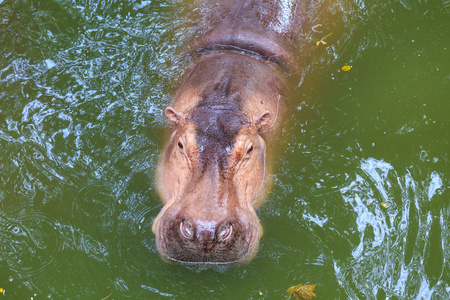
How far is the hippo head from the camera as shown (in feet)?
16.3

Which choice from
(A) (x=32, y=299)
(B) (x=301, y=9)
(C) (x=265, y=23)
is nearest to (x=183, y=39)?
(C) (x=265, y=23)

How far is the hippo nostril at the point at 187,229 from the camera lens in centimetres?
487

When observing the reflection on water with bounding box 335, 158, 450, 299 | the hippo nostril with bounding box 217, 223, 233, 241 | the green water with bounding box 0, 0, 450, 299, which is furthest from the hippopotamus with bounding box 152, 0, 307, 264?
the reflection on water with bounding box 335, 158, 450, 299

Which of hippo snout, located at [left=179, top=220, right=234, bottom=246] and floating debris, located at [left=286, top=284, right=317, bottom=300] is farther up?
hippo snout, located at [left=179, top=220, right=234, bottom=246]

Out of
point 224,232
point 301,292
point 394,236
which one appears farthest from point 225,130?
point 394,236

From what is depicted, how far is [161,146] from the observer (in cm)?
675

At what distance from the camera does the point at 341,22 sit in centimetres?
817

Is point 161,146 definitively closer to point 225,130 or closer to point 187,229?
point 225,130

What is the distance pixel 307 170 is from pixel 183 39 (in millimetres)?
2597

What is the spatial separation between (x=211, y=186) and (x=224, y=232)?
0.51 metres

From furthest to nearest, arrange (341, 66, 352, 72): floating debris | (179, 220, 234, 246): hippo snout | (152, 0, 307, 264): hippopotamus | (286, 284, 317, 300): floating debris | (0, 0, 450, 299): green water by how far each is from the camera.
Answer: (341, 66, 352, 72): floating debris, (0, 0, 450, 299): green water, (286, 284, 317, 300): floating debris, (152, 0, 307, 264): hippopotamus, (179, 220, 234, 246): hippo snout

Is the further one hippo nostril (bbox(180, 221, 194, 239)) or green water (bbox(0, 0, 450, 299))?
green water (bbox(0, 0, 450, 299))

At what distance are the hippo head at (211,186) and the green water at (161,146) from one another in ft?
1.90

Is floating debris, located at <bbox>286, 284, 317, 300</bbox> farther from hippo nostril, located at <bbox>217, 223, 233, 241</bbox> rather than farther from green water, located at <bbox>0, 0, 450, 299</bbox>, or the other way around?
hippo nostril, located at <bbox>217, 223, 233, 241</bbox>
